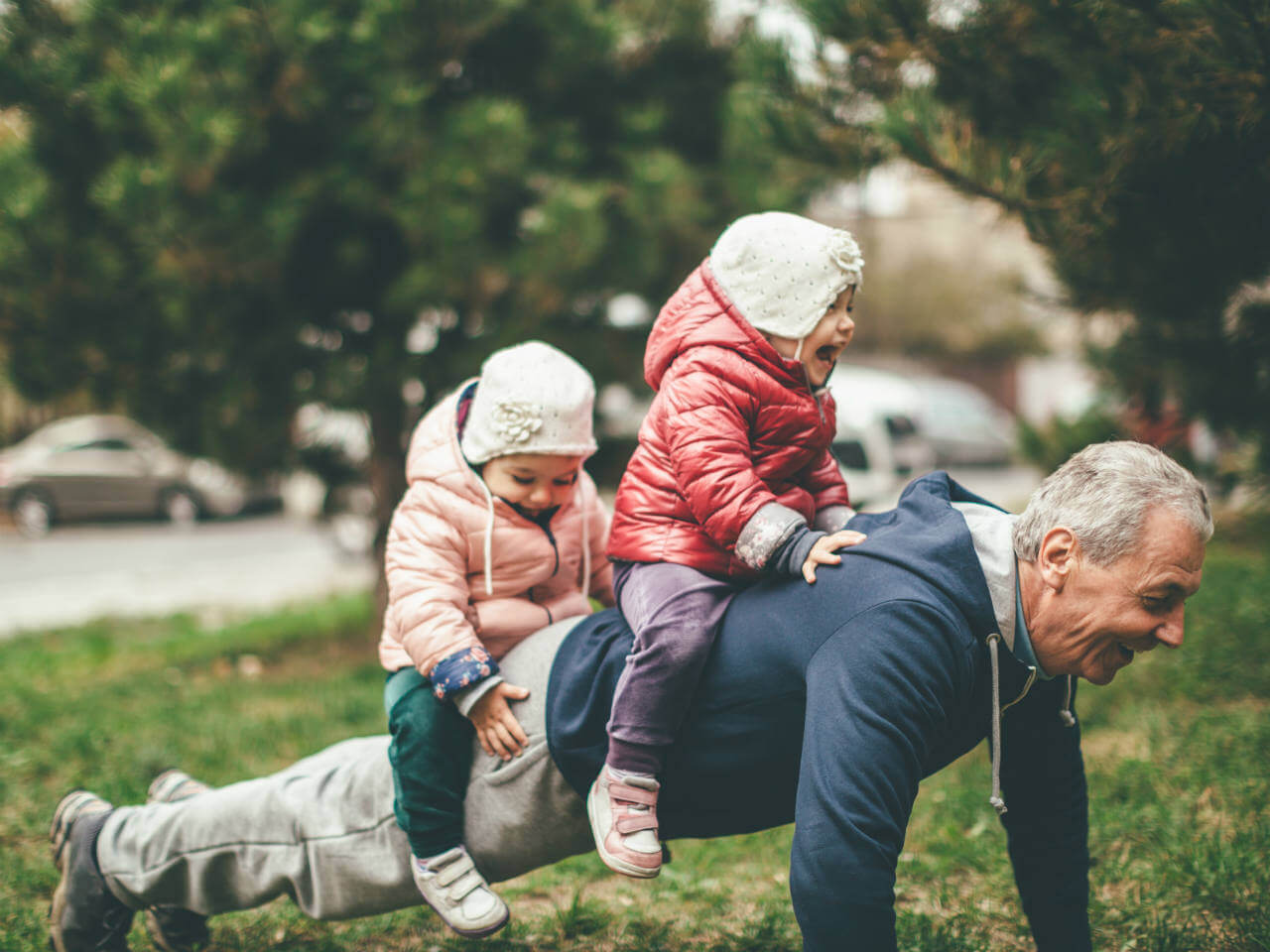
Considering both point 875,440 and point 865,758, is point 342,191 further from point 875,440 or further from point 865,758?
point 875,440

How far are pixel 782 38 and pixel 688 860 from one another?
2.67m

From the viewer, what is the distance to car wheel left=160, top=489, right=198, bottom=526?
17750mm

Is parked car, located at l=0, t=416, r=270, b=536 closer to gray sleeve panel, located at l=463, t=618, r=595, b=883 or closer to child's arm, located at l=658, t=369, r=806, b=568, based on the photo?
gray sleeve panel, located at l=463, t=618, r=595, b=883

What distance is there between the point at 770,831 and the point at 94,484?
53.9 ft

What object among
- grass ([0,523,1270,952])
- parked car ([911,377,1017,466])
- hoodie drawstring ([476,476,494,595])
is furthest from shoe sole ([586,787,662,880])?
parked car ([911,377,1017,466])

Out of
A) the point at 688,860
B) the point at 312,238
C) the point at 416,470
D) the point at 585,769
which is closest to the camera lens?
the point at 585,769

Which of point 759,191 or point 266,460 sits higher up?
point 759,191

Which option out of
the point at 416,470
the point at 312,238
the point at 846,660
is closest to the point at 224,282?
the point at 312,238

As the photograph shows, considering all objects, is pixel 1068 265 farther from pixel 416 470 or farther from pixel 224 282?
pixel 224 282

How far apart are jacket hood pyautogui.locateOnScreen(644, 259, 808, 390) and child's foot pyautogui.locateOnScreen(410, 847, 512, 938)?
108 cm

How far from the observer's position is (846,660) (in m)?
1.79

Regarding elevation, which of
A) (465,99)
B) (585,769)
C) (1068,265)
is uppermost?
(465,99)

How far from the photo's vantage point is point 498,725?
2.22 m

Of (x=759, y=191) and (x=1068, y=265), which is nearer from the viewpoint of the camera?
(x=1068, y=265)
